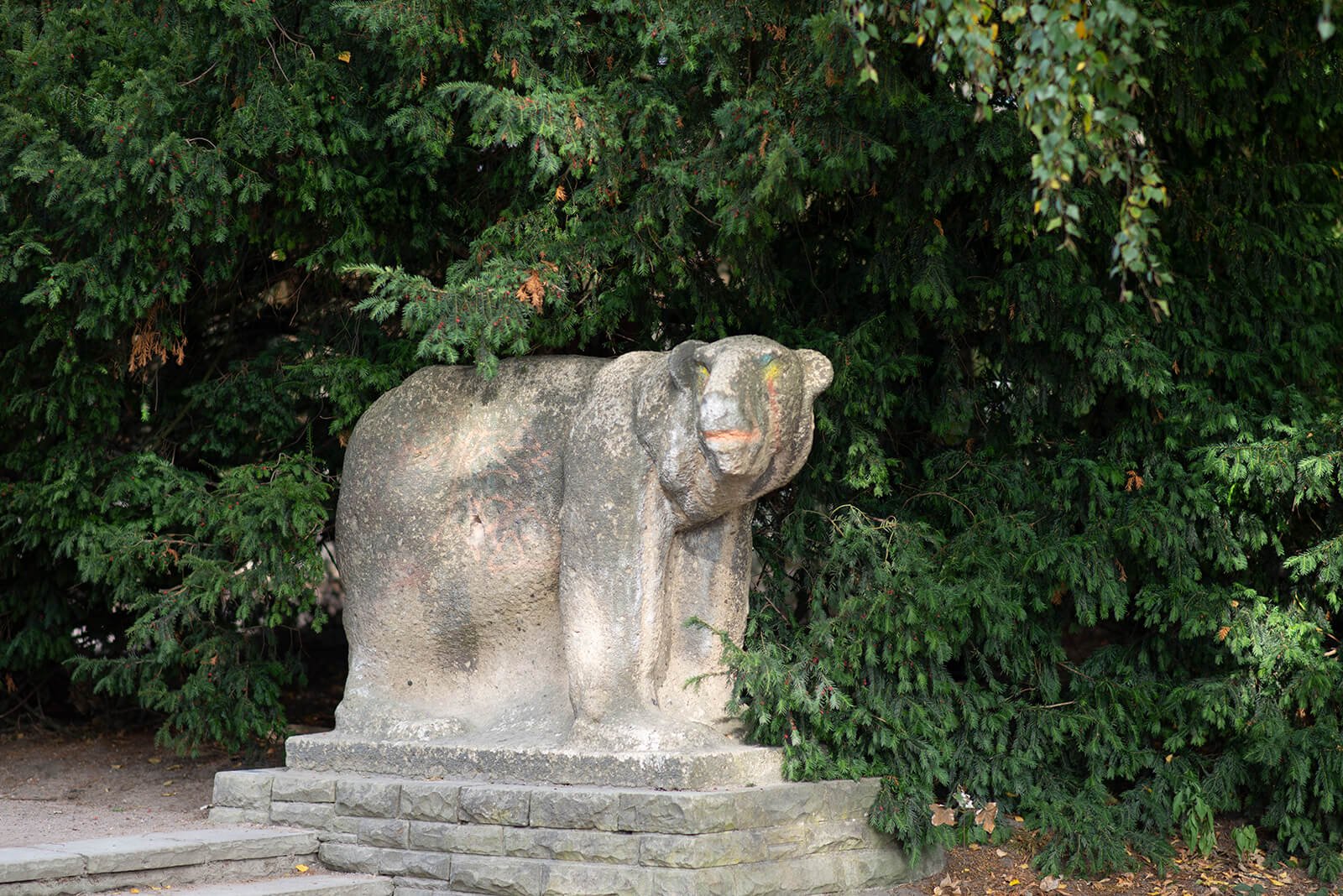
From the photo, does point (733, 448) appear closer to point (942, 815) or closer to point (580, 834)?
point (580, 834)

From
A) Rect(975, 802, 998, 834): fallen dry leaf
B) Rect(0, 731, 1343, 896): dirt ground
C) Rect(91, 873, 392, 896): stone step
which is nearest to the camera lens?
Rect(91, 873, 392, 896): stone step

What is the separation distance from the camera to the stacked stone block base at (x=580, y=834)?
5.13 m

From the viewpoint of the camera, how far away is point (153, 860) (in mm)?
5312

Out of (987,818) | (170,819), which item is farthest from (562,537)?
(170,819)

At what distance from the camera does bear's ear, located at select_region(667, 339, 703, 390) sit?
557 cm

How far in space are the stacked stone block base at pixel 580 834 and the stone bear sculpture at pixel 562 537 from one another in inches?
14.2

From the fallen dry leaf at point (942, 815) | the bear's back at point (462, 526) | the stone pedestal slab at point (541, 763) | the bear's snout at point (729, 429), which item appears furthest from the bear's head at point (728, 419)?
the fallen dry leaf at point (942, 815)

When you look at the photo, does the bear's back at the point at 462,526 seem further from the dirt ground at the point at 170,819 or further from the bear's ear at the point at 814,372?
the dirt ground at the point at 170,819

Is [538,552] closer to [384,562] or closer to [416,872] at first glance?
[384,562]

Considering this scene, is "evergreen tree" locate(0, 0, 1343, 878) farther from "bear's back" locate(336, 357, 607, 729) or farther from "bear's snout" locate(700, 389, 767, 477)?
"bear's snout" locate(700, 389, 767, 477)

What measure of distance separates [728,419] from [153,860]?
3.02 metres

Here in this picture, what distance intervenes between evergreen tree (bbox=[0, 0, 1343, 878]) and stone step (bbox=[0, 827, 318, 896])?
4.14 feet

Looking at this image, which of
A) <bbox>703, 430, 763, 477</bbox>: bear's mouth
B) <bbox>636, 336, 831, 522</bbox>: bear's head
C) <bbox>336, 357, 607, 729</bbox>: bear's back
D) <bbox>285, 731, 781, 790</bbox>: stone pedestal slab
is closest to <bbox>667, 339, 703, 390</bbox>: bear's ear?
<bbox>636, 336, 831, 522</bbox>: bear's head

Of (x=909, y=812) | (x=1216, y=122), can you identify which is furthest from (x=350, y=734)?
(x=1216, y=122)
